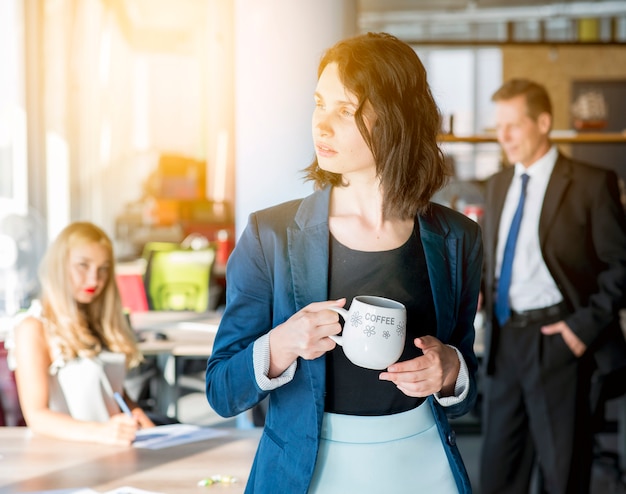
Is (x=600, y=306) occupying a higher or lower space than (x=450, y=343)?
lower

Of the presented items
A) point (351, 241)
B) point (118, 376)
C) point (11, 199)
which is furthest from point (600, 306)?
point (11, 199)

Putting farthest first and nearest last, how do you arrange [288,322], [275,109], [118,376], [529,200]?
1. [529,200]
2. [275,109]
3. [118,376]
4. [288,322]

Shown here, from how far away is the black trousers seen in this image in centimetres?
300

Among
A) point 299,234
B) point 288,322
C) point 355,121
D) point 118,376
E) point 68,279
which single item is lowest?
point 118,376

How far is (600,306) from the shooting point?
9.70 feet

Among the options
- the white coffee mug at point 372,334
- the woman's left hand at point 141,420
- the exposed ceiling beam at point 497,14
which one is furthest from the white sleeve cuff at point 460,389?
the exposed ceiling beam at point 497,14

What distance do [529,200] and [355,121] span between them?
2.06 m

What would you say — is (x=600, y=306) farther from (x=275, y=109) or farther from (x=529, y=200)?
(x=275, y=109)

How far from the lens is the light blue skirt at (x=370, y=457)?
1.20 m

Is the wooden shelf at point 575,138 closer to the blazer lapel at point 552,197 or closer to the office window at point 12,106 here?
the blazer lapel at point 552,197

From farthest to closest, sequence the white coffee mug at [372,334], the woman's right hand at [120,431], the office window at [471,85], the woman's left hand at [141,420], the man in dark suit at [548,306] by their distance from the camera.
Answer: the office window at [471,85]
the man in dark suit at [548,306]
the woman's left hand at [141,420]
the woman's right hand at [120,431]
the white coffee mug at [372,334]

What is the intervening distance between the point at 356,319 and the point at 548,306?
2051 mm

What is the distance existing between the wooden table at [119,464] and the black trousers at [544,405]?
1.27 metres

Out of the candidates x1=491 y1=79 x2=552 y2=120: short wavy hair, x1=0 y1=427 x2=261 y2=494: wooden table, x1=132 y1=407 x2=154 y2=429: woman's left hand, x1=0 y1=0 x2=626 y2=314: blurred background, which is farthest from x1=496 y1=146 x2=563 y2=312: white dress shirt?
x1=132 y1=407 x2=154 y2=429: woman's left hand
